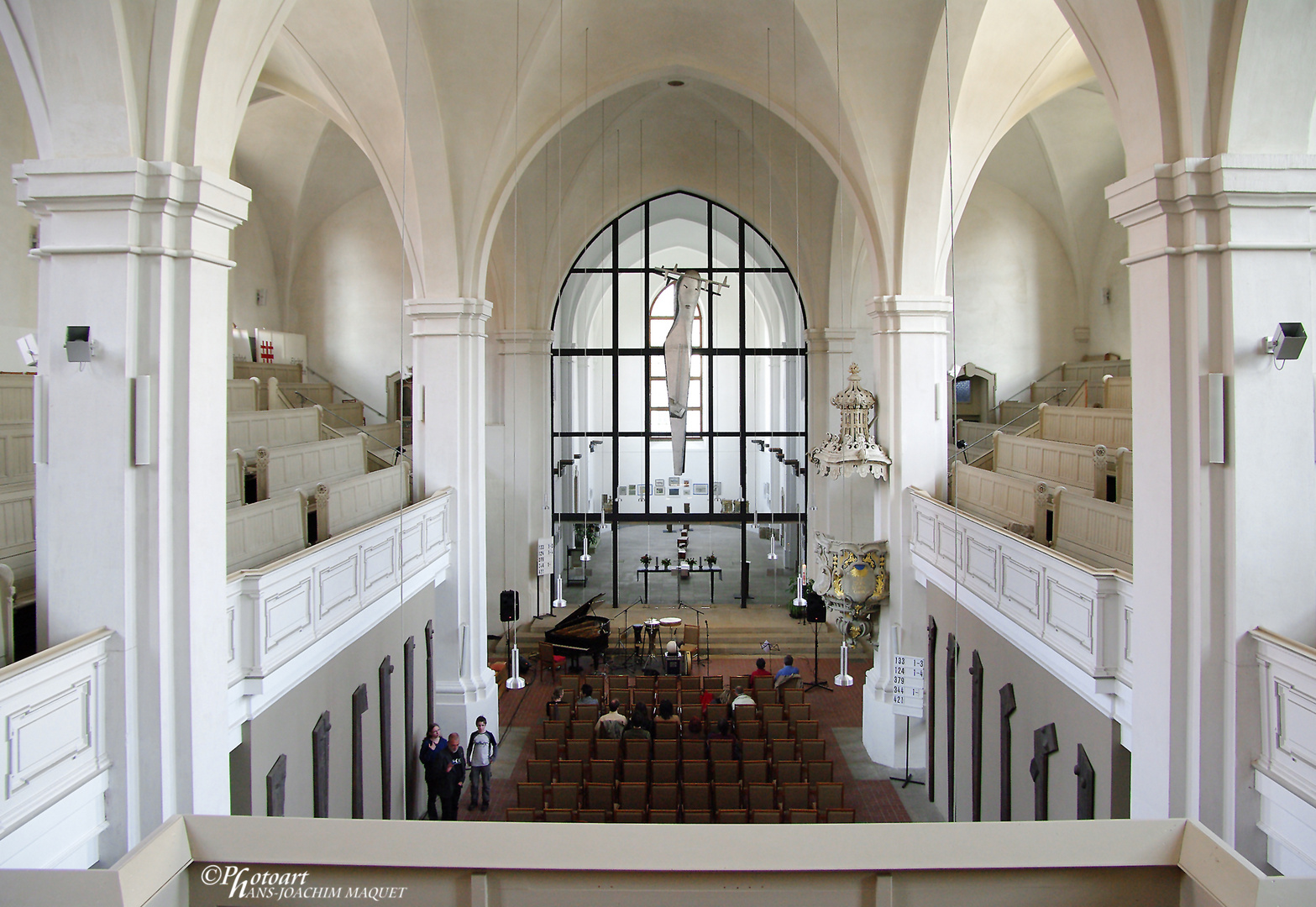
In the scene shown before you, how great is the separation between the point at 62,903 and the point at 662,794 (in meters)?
6.74

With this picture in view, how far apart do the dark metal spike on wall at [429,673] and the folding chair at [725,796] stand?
4.02 m

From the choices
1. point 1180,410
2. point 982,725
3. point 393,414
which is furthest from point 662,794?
point 393,414

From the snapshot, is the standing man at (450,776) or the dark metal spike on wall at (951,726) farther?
the dark metal spike on wall at (951,726)

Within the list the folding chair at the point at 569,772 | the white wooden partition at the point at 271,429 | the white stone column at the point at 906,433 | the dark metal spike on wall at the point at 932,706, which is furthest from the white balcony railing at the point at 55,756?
the white stone column at the point at 906,433

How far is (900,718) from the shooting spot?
11000 mm

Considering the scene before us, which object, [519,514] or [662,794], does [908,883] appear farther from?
[519,514]

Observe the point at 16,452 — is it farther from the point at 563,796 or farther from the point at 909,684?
the point at 909,684

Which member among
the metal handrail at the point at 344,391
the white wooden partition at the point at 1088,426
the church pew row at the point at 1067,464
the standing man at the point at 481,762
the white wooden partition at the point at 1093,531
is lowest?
the standing man at the point at 481,762

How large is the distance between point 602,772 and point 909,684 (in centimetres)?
348

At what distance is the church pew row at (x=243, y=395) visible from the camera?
36.2 feet

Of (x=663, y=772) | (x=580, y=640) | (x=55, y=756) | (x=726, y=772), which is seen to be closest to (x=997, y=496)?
(x=726, y=772)

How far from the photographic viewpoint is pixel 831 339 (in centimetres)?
1725

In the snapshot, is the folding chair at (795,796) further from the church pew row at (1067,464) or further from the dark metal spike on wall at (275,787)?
the dark metal spike on wall at (275,787)

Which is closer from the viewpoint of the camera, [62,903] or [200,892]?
[62,903]
